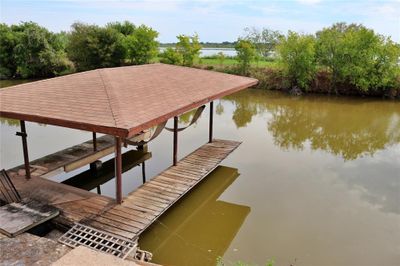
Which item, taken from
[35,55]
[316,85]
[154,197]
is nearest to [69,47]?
[35,55]

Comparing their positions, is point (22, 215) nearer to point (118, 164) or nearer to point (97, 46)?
point (118, 164)

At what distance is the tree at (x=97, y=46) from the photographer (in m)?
25.0

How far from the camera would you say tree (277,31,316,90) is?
18.9 meters

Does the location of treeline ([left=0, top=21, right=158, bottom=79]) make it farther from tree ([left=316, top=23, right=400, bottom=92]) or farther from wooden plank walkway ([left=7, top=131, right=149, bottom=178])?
wooden plank walkway ([left=7, top=131, right=149, bottom=178])

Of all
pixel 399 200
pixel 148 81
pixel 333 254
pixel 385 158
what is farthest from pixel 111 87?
pixel 385 158

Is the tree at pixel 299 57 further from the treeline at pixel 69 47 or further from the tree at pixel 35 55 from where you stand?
the tree at pixel 35 55

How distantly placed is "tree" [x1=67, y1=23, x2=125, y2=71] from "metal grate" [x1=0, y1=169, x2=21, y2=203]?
20.4 metres

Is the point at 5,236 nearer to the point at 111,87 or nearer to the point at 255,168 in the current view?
the point at 111,87

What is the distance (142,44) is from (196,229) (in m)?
20.9

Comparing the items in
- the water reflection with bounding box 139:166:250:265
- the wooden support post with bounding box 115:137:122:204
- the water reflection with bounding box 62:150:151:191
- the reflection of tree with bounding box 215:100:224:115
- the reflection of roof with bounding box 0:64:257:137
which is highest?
the reflection of roof with bounding box 0:64:257:137

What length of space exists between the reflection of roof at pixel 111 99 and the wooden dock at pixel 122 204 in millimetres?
1436

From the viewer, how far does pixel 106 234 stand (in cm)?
459

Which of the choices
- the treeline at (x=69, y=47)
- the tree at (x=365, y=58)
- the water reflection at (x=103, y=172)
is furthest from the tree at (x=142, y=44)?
the water reflection at (x=103, y=172)

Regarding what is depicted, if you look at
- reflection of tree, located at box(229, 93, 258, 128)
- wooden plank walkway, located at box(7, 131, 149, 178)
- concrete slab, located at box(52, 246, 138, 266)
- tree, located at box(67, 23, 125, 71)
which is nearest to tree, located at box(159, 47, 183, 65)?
tree, located at box(67, 23, 125, 71)
